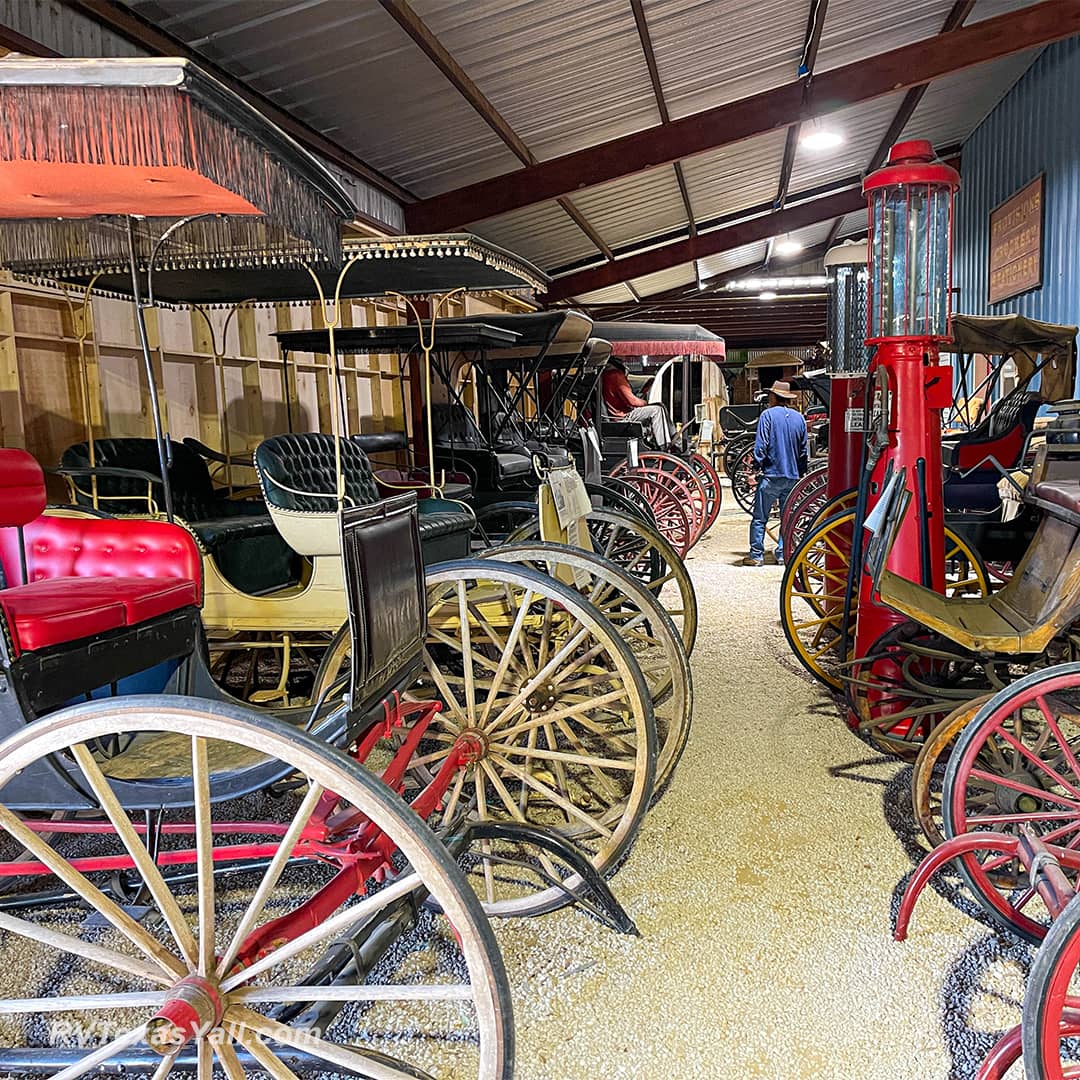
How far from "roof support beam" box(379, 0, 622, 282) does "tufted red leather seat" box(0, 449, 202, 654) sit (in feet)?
10.9

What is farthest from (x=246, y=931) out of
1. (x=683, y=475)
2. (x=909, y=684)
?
(x=683, y=475)

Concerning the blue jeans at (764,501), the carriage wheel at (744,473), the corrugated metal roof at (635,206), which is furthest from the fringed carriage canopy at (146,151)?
the carriage wheel at (744,473)

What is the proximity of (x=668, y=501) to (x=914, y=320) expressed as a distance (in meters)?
4.96

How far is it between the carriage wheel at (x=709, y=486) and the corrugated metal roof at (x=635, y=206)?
304 centimetres

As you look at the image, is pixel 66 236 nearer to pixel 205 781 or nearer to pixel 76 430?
pixel 205 781

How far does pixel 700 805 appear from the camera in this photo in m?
2.90

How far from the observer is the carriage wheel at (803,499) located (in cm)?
570

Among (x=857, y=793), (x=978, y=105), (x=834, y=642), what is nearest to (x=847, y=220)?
(x=978, y=105)

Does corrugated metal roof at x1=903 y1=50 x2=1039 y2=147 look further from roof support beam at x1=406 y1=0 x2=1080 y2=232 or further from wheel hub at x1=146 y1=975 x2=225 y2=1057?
wheel hub at x1=146 y1=975 x2=225 y2=1057

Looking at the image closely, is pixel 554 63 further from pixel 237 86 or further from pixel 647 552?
pixel 647 552

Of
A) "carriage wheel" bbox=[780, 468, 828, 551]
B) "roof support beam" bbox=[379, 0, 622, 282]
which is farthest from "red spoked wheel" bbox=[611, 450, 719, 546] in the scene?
"roof support beam" bbox=[379, 0, 622, 282]

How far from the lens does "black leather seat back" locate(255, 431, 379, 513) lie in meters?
3.36

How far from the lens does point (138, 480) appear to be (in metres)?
4.12

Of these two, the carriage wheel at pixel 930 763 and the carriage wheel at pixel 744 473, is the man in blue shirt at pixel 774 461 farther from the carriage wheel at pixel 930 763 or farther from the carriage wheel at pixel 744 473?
the carriage wheel at pixel 930 763
